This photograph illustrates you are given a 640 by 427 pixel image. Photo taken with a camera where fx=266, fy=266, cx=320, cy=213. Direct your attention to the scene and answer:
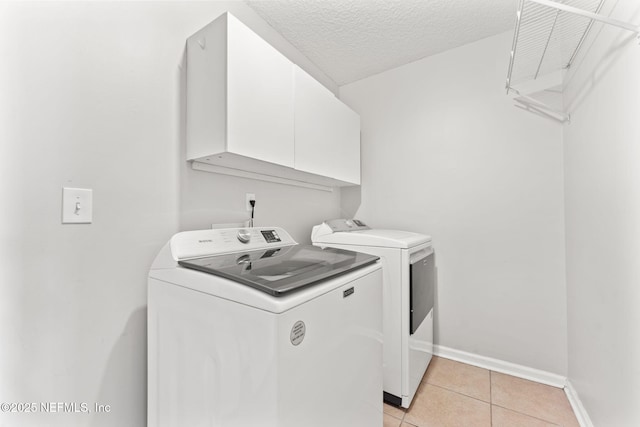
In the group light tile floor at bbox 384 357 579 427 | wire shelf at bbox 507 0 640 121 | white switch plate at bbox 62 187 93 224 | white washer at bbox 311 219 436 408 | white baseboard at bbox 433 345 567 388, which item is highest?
wire shelf at bbox 507 0 640 121

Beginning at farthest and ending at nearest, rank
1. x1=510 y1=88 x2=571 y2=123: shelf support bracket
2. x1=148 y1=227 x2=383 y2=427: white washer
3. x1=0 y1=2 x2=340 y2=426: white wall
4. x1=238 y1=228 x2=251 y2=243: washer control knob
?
x1=510 y1=88 x2=571 y2=123: shelf support bracket → x1=238 y1=228 x2=251 y2=243: washer control knob → x1=0 y1=2 x2=340 y2=426: white wall → x1=148 y1=227 x2=383 y2=427: white washer

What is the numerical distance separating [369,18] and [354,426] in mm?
2296

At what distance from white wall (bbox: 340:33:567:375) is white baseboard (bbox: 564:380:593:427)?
12cm

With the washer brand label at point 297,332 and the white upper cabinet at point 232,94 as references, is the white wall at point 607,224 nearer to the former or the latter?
the washer brand label at point 297,332

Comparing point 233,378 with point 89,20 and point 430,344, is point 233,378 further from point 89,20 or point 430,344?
point 430,344

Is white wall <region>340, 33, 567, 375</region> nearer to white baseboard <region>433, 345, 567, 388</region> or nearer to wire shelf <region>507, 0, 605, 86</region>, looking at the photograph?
white baseboard <region>433, 345, 567, 388</region>

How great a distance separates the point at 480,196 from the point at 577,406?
137cm

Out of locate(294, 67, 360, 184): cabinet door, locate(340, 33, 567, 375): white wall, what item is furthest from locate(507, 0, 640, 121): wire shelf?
locate(294, 67, 360, 184): cabinet door

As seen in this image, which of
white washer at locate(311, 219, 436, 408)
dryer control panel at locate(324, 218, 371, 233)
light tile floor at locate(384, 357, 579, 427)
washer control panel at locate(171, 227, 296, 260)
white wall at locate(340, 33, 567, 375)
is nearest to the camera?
washer control panel at locate(171, 227, 296, 260)

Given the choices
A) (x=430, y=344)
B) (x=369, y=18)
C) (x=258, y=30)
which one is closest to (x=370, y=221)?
(x=430, y=344)

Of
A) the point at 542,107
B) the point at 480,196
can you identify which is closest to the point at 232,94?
the point at 480,196

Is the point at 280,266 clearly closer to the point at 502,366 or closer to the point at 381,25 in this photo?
the point at 381,25

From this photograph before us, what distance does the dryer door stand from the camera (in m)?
1.63

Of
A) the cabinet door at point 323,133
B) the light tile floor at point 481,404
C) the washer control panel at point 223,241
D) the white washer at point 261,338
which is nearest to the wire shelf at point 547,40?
the cabinet door at point 323,133
